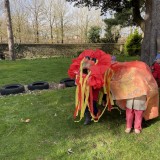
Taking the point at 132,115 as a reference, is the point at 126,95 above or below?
above

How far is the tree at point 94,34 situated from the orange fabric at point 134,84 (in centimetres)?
1973

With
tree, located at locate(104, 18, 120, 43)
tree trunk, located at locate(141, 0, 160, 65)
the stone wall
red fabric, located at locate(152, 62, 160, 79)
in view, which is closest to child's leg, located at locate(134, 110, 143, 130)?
red fabric, located at locate(152, 62, 160, 79)

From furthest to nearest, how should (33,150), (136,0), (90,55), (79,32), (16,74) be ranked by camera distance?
(79,32), (136,0), (16,74), (90,55), (33,150)

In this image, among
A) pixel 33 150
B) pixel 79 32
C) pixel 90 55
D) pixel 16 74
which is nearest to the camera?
pixel 33 150

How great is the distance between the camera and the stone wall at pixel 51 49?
1906cm

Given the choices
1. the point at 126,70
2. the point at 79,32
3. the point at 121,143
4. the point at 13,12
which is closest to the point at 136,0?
the point at 126,70

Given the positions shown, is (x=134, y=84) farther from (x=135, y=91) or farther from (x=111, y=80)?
(x=111, y=80)

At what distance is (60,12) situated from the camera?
26219mm

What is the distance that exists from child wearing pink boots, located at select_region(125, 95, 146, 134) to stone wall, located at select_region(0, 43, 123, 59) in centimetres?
1518

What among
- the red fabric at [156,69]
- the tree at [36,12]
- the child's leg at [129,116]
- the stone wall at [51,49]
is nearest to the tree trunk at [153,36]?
the red fabric at [156,69]

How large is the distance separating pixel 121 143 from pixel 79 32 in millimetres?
23688

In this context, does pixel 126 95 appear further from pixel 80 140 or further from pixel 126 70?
pixel 80 140

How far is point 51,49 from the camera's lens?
1994 centimetres

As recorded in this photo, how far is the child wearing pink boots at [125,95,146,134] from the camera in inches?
133
